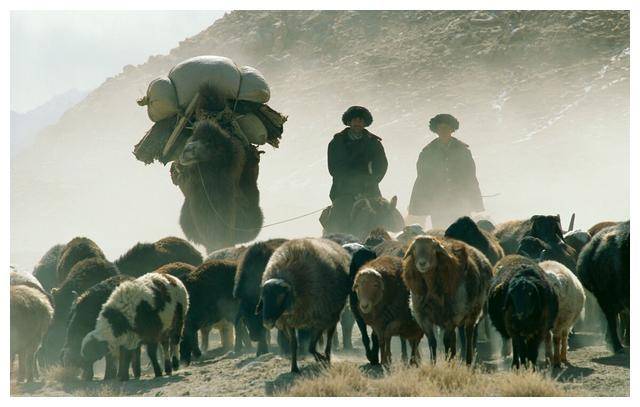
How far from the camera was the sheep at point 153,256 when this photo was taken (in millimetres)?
18203

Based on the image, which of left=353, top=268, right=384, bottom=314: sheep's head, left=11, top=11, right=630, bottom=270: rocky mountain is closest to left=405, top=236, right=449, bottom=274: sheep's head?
left=353, top=268, right=384, bottom=314: sheep's head

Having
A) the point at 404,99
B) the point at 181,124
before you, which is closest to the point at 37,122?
the point at 404,99

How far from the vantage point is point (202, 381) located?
13289 millimetres

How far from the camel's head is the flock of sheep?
525cm

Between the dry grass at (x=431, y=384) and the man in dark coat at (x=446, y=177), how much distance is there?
1201 cm

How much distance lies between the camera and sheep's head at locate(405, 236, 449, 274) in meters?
12.3

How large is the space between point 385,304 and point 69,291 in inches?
221

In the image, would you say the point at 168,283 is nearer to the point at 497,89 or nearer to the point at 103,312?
the point at 103,312

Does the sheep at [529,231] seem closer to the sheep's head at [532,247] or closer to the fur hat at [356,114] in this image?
the sheep's head at [532,247]

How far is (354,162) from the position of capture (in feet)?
73.6

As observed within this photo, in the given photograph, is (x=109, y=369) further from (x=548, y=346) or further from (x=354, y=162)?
(x=354, y=162)

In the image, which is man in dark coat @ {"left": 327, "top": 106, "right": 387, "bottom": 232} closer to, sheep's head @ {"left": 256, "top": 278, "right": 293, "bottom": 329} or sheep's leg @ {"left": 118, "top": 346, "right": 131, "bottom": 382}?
sheep's leg @ {"left": 118, "top": 346, "right": 131, "bottom": 382}

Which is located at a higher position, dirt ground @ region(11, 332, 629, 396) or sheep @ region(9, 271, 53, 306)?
sheep @ region(9, 271, 53, 306)

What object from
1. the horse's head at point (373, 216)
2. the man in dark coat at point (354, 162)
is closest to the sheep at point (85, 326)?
the horse's head at point (373, 216)
